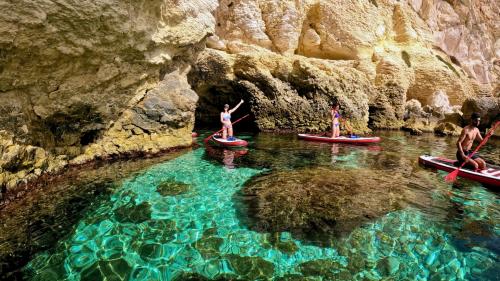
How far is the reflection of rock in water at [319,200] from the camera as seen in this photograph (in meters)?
5.39

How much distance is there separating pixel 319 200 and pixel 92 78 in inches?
294

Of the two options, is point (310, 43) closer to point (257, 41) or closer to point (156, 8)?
point (257, 41)

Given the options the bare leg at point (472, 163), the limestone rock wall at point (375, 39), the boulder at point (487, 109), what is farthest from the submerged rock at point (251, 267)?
the boulder at point (487, 109)

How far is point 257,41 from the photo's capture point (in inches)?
859

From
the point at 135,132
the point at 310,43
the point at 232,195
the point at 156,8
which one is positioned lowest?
the point at 232,195

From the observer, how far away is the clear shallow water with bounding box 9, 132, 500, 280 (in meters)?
4.08

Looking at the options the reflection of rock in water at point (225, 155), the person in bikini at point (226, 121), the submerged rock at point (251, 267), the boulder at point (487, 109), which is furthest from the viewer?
the boulder at point (487, 109)

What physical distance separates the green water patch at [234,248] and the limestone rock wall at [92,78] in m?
3.01

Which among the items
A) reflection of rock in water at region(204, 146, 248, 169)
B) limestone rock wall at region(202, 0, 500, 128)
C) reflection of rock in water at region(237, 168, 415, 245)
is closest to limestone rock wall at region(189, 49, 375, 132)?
limestone rock wall at region(202, 0, 500, 128)

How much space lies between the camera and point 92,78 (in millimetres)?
8633

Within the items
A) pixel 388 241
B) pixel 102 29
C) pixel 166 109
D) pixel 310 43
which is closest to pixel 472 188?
pixel 388 241

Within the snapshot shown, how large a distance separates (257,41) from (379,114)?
1187cm

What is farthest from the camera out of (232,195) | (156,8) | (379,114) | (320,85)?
(379,114)

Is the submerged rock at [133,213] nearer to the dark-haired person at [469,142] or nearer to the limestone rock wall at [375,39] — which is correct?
the dark-haired person at [469,142]
